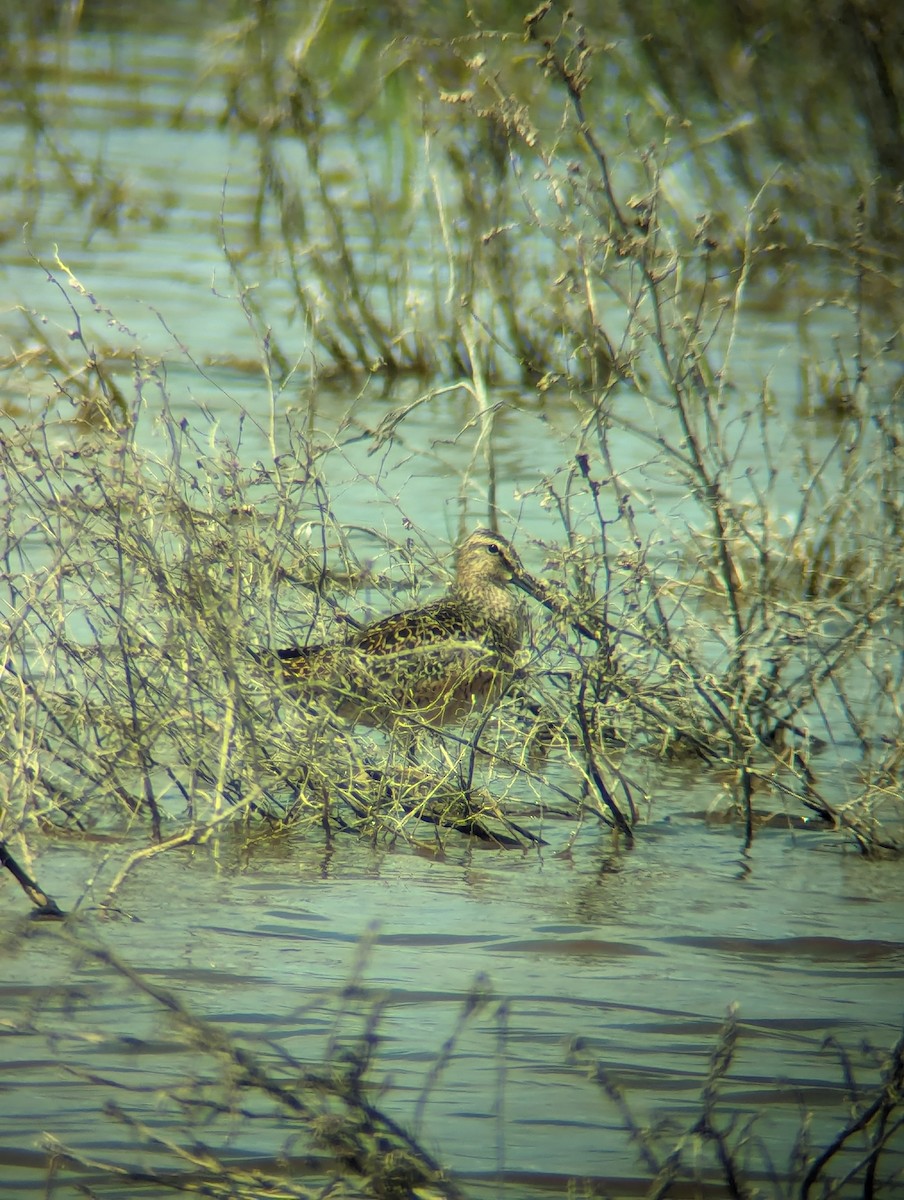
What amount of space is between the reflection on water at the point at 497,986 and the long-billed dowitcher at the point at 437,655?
0.48 meters

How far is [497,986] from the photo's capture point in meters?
4.25

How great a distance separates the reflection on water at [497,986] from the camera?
3.63m

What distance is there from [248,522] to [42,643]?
642 mm

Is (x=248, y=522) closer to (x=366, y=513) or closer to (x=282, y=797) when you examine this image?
(x=282, y=797)

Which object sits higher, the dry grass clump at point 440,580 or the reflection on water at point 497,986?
the dry grass clump at point 440,580

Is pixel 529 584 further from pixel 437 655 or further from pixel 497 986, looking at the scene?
pixel 497 986

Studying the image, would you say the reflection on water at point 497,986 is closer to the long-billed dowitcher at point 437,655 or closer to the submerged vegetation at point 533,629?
the submerged vegetation at point 533,629

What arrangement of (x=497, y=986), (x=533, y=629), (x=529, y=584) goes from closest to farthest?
(x=497, y=986) → (x=529, y=584) → (x=533, y=629)

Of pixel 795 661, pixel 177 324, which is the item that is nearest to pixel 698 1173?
pixel 795 661

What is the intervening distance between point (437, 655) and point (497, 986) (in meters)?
1.67

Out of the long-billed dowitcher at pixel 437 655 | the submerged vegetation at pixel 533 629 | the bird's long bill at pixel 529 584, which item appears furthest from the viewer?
the bird's long bill at pixel 529 584

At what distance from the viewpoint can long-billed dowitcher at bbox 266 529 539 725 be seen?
17.1 ft

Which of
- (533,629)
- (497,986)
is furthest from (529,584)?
(497,986)

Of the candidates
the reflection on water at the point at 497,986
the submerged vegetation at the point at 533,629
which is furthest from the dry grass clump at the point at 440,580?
the reflection on water at the point at 497,986
